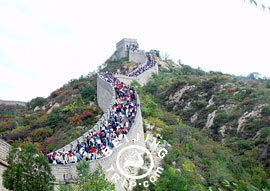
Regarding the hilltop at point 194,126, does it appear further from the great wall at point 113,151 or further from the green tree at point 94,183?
the green tree at point 94,183

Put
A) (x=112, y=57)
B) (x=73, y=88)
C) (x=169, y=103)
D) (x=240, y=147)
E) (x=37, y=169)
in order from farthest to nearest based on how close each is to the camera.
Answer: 1. (x=112, y=57)
2. (x=73, y=88)
3. (x=169, y=103)
4. (x=240, y=147)
5. (x=37, y=169)

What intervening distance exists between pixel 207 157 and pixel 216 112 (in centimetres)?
1016

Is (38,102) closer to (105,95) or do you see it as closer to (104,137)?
(105,95)

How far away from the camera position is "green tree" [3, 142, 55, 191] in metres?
9.94

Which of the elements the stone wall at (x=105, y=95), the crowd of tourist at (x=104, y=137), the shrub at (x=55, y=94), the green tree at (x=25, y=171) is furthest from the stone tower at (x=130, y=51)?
the green tree at (x=25, y=171)

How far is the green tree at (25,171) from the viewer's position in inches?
391

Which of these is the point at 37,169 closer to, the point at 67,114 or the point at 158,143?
the point at 158,143

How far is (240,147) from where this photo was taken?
24.4m

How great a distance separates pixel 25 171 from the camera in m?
10.2

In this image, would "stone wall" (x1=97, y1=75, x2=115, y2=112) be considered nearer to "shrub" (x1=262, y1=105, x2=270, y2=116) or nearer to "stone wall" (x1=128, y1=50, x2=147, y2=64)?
"shrub" (x1=262, y1=105, x2=270, y2=116)

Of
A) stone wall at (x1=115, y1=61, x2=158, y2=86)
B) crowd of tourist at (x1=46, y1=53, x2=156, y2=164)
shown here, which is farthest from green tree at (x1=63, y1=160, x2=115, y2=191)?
stone wall at (x1=115, y1=61, x2=158, y2=86)

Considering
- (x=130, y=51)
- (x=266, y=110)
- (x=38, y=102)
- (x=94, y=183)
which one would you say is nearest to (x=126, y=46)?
(x=130, y=51)

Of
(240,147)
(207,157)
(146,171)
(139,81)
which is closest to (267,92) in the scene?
(240,147)

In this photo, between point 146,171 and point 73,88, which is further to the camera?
point 73,88
